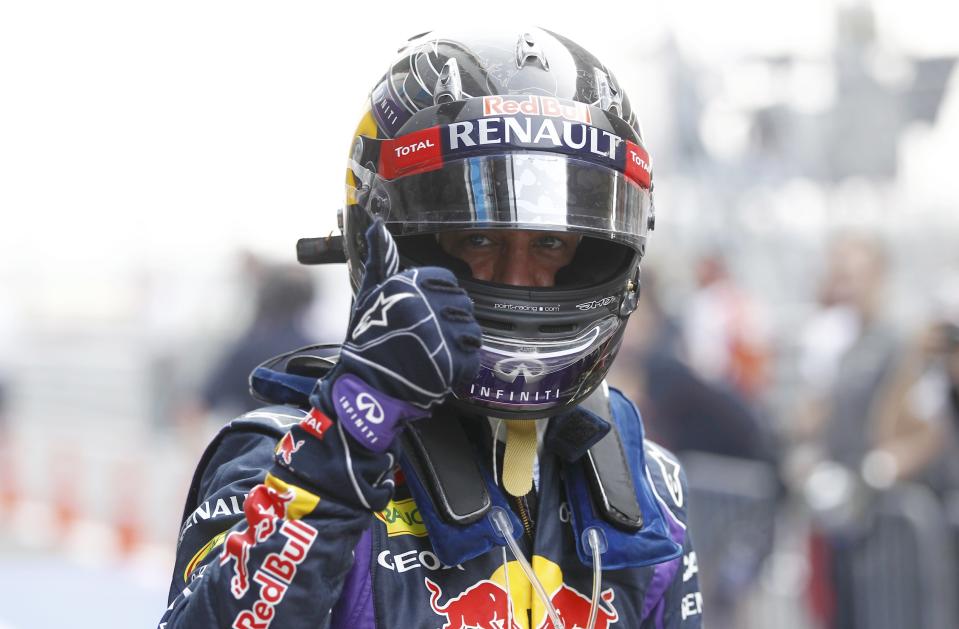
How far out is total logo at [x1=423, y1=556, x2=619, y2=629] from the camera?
1975 millimetres

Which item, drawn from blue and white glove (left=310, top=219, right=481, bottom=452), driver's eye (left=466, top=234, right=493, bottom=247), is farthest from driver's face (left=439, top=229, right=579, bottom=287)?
blue and white glove (left=310, top=219, right=481, bottom=452)

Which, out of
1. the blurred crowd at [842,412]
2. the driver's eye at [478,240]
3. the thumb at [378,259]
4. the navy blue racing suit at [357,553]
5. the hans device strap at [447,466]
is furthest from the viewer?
the blurred crowd at [842,412]

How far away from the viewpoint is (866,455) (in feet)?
18.1

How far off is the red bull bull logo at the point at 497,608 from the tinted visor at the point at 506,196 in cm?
56

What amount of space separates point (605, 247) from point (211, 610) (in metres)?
0.99

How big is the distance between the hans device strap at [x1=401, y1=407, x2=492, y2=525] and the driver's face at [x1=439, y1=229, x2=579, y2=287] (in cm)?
25

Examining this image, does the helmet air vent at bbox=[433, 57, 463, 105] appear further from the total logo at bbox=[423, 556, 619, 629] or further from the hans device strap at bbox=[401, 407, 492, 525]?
the total logo at bbox=[423, 556, 619, 629]

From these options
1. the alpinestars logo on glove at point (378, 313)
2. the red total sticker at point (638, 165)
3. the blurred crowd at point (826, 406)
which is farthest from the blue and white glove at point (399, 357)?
the blurred crowd at point (826, 406)

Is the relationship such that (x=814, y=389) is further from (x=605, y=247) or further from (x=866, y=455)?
(x=605, y=247)

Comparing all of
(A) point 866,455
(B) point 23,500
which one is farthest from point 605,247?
(B) point 23,500

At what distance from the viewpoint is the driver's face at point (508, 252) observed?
219 centimetres

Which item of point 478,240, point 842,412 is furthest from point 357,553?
point 842,412

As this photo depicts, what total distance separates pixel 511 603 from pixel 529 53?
895 millimetres

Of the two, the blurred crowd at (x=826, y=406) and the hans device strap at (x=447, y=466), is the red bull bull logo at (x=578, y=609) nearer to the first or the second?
the hans device strap at (x=447, y=466)
